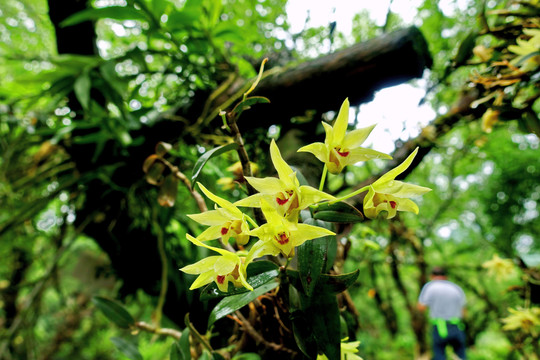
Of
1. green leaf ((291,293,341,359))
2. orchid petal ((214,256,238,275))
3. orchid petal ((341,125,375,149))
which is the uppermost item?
orchid petal ((341,125,375,149))

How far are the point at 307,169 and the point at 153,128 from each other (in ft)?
1.41

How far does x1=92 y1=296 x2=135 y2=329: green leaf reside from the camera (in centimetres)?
52

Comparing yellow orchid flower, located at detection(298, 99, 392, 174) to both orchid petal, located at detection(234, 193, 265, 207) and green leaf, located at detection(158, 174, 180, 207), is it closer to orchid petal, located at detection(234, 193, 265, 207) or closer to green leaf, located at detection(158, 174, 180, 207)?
orchid petal, located at detection(234, 193, 265, 207)

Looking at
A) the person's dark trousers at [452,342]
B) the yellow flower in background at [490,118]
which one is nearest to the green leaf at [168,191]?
the yellow flower in background at [490,118]

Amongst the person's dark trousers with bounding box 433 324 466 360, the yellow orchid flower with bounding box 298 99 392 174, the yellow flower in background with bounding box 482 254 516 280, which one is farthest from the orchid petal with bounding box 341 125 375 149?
the person's dark trousers with bounding box 433 324 466 360

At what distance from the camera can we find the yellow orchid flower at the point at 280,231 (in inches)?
10.4

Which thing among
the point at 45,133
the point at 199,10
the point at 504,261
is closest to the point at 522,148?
the point at 504,261

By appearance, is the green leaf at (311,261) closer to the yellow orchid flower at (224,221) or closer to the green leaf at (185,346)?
the yellow orchid flower at (224,221)

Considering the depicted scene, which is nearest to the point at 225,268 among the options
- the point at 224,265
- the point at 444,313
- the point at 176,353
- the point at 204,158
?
the point at 224,265

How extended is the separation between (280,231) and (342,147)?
0.11 m

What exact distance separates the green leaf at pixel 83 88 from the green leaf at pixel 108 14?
113 mm

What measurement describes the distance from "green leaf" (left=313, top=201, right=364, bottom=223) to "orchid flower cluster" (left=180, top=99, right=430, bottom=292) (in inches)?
0.5

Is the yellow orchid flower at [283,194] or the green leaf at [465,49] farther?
the green leaf at [465,49]

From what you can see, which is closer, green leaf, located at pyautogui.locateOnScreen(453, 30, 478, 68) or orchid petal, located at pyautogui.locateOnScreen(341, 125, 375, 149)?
orchid petal, located at pyautogui.locateOnScreen(341, 125, 375, 149)
